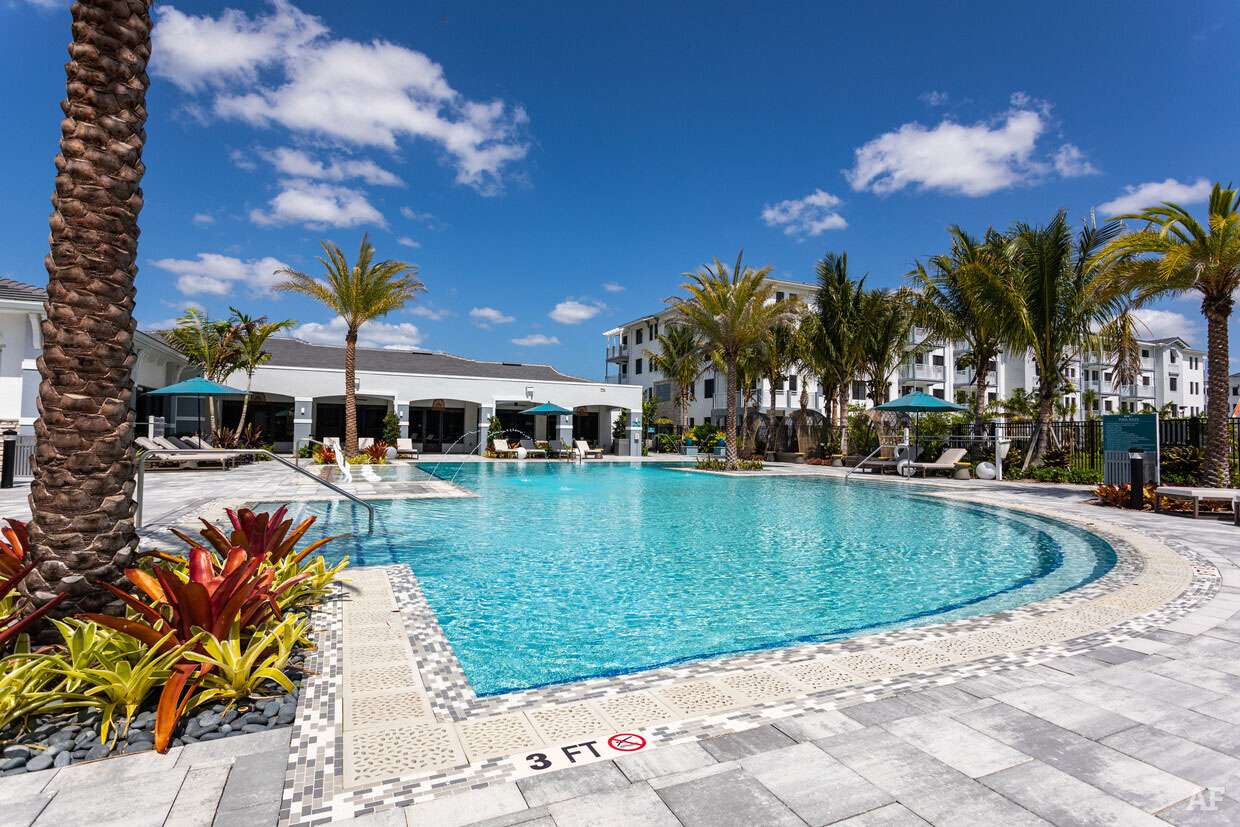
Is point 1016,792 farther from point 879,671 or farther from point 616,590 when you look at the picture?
point 616,590

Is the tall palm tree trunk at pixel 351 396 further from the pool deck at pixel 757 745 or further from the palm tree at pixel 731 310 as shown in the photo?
the pool deck at pixel 757 745

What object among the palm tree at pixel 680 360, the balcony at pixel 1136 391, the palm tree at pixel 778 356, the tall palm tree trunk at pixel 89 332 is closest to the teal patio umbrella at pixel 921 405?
the palm tree at pixel 778 356

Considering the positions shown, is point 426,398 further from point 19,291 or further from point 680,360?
point 680,360

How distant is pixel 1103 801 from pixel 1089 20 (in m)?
16.0

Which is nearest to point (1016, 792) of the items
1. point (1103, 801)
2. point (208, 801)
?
point (1103, 801)

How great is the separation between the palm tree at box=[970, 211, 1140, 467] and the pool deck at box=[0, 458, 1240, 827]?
1661 centimetres

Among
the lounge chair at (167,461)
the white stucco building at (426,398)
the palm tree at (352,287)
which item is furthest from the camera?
the white stucco building at (426,398)

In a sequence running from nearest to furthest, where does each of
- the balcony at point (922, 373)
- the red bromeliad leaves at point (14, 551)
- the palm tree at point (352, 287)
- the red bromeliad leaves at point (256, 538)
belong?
1. the red bromeliad leaves at point (14, 551)
2. the red bromeliad leaves at point (256, 538)
3. the palm tree at point (352, 287)
4. the balcony at point (922, 373)

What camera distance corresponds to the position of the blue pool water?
17.5 ft

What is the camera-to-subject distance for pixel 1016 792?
247 cm

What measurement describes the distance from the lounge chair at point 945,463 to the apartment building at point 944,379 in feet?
36.4

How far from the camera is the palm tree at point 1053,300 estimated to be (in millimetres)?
18172

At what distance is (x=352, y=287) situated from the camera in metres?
22.6

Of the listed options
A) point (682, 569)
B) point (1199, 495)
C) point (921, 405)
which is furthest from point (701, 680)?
point (921, 405)
